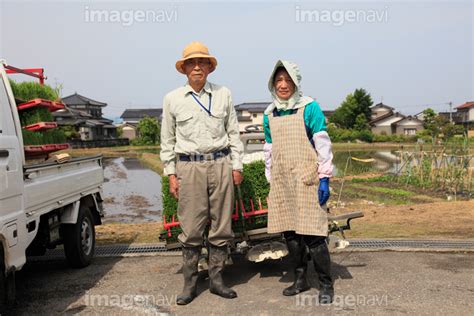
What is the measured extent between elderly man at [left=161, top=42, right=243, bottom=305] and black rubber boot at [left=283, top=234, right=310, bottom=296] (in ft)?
1.77

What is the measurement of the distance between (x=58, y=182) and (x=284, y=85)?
8.03ft

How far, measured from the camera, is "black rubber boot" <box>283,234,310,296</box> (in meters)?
3.91

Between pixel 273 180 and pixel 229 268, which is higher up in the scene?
pixel 273 180

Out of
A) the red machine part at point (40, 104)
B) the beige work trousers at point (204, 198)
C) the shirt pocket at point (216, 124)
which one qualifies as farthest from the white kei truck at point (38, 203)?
the shirt pocket at point (216, 124)

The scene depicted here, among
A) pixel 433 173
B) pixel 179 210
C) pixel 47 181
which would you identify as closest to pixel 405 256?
pixel 179 210

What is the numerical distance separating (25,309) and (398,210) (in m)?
6.77

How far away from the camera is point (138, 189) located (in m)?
16.9

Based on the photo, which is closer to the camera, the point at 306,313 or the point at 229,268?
the point at 306,313

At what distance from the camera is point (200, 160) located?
3.82 metres

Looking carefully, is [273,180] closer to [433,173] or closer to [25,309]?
[25,309]

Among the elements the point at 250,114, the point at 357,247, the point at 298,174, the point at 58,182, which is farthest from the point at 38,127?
the point at 250,114

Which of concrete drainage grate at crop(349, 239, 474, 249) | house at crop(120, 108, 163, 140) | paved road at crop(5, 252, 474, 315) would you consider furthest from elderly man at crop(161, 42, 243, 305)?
house at crop(120, 108, 163, 140)

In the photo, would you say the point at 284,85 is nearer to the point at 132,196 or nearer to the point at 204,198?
the point at 204,198

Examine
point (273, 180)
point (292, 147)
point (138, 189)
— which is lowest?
point (138, 189)
